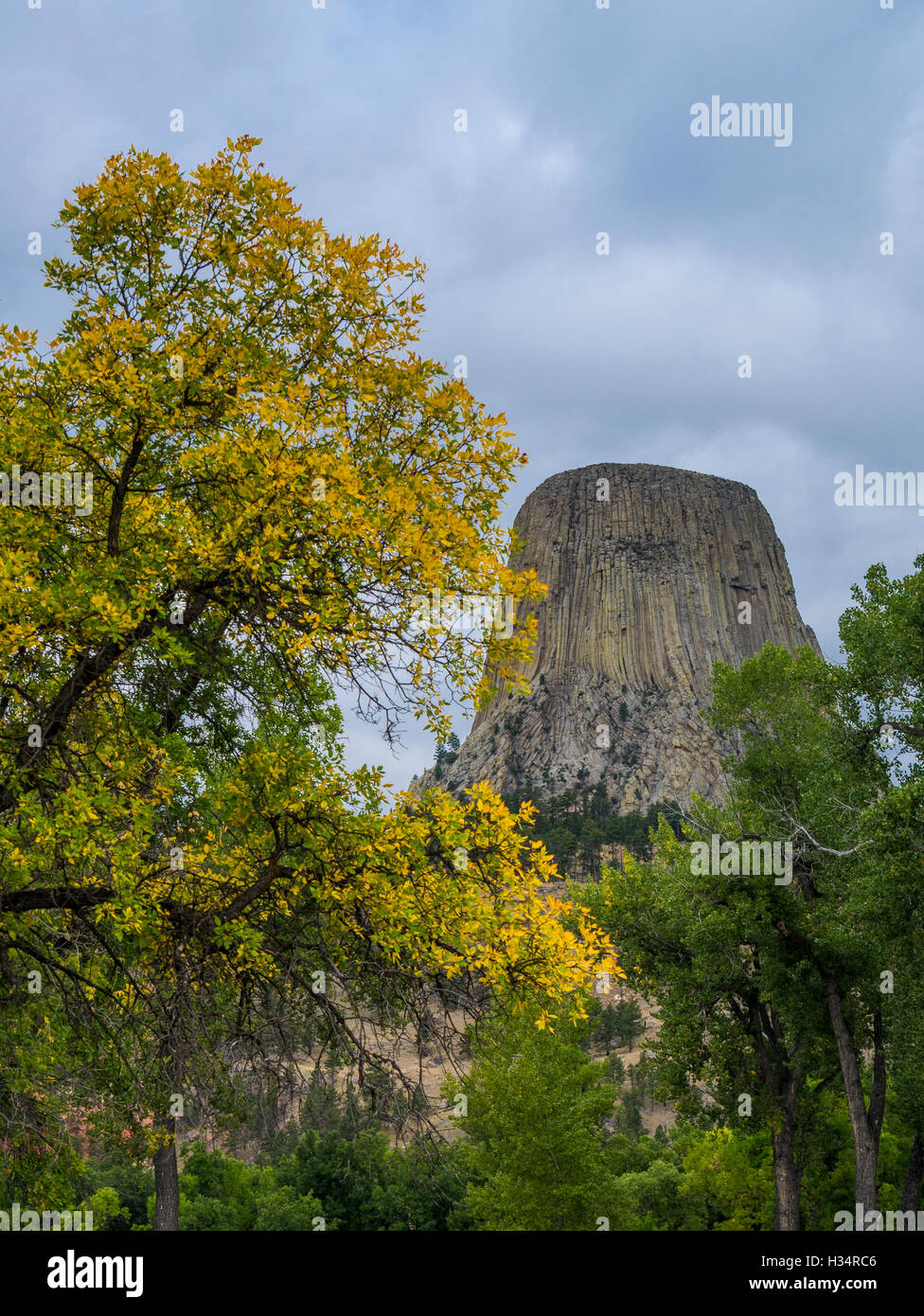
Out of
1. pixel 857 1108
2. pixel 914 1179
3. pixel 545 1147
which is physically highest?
pixel 857 1108

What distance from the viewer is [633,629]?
143 m

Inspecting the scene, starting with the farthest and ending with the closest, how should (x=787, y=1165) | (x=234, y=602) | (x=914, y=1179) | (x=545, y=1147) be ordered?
1. (x=545, y=1147)
2. (x=914, y=1179)
3. (x=787, y=1165)
4. (x=234, y=602)

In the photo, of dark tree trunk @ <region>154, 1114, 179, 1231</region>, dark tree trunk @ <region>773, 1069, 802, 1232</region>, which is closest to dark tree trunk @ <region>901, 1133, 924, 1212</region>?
dark tree trunk @ <region>773, 1069, 802, 1232</region>

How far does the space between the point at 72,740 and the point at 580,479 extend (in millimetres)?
Answer: 161865

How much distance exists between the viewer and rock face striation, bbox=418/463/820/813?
126 metres

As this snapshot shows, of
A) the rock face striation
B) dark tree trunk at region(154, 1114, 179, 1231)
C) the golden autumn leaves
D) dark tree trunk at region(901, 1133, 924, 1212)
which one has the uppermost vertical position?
the rock face striation

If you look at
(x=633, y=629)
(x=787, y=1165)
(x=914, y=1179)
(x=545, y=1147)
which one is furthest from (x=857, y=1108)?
(x=633, y=629)

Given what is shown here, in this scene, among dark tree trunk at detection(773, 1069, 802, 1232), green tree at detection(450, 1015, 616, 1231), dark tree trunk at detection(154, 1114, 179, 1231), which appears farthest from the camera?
green tree at detection(450, 1015, 616, 1231)

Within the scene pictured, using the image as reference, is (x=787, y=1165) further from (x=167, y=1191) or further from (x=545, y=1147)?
(x=167, y=1191)

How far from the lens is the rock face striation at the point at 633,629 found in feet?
413

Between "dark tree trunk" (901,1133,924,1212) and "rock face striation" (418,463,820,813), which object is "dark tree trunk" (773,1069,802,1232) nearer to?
"dark tree trunk" (901,1133,924,1212)

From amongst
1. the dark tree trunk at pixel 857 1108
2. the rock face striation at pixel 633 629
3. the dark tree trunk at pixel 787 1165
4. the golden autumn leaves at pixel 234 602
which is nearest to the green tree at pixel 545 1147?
the dark tree trunk at pixel 787 1165
